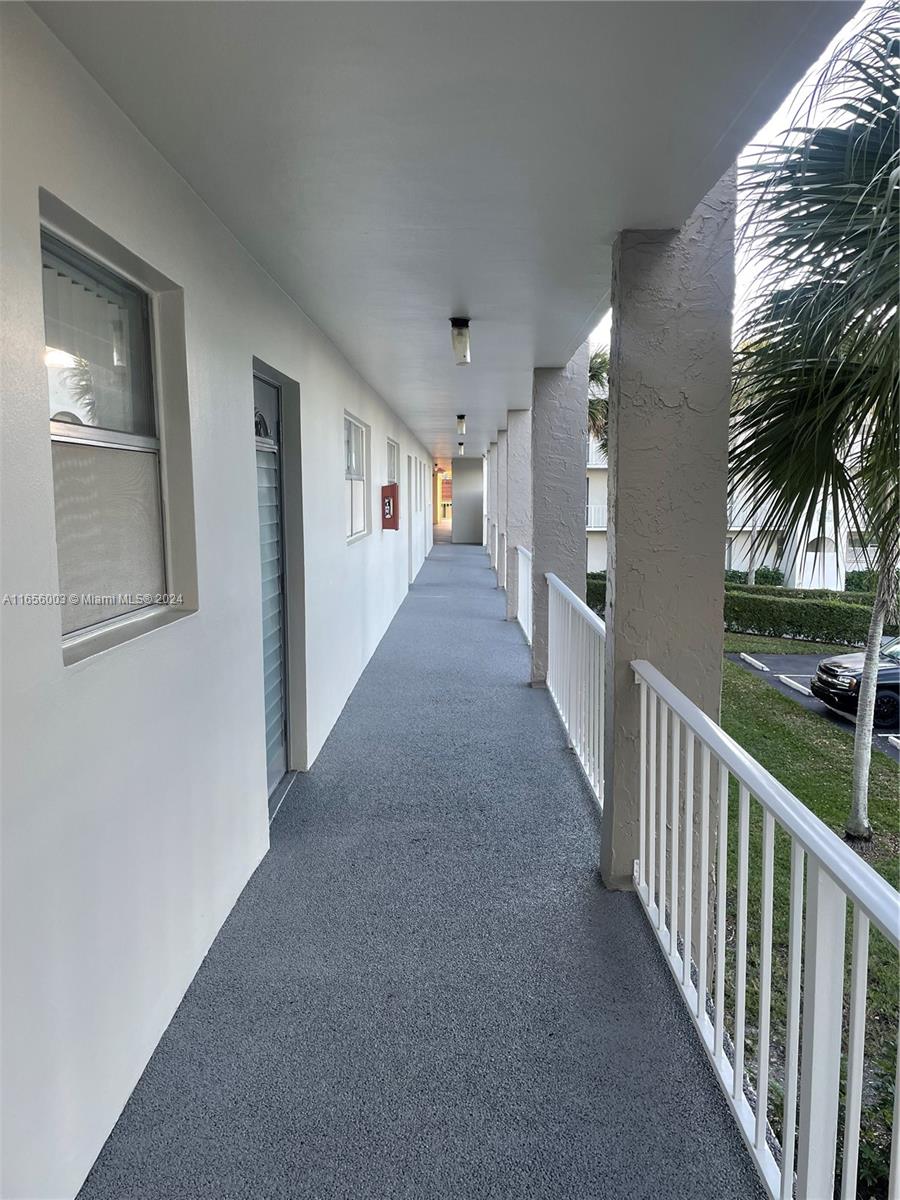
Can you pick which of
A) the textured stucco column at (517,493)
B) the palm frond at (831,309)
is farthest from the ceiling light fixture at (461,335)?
the textured stucco column at (517,493)

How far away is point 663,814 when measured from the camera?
249cm

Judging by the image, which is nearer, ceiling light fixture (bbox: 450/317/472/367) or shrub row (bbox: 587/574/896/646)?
ceiling light fixture (bbox: 450/317/472/367)

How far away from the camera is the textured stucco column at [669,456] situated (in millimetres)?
2652

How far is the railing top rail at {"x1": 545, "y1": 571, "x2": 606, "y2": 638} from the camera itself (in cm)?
377

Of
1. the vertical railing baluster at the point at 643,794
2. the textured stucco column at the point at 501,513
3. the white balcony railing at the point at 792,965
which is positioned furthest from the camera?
the textured stucco column at the point at 501,513

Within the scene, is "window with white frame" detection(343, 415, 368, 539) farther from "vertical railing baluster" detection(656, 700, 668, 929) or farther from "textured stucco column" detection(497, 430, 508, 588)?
"textured stucco column" detection(497, 430, 508, 588)

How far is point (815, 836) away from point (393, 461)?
8565mm

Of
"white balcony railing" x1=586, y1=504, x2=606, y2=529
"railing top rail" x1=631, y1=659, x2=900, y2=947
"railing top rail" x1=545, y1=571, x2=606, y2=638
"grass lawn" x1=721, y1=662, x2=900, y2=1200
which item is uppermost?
"white balcony railing" x1=586, y1=504, x2=606, y2=529

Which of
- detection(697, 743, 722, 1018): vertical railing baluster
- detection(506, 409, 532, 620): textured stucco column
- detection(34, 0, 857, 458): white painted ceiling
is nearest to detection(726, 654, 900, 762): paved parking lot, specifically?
detection(506, 409, 532, 620): textured stucco column

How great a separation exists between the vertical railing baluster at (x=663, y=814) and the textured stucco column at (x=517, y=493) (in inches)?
254

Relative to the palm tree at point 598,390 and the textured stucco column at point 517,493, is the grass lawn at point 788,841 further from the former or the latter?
the palm tree at point 598,390

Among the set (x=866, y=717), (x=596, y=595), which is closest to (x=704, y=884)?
(x=866, y=717)

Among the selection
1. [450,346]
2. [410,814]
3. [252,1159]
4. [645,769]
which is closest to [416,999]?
[252,1159]

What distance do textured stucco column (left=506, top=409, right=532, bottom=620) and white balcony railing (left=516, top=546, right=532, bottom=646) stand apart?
0.28 metres
